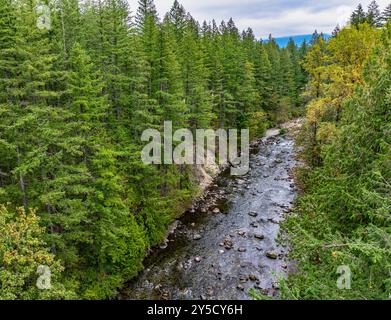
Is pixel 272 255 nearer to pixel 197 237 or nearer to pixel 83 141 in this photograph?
pixel 197 237

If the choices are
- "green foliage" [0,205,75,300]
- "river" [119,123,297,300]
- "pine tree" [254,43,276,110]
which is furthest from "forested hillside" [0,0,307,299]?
"pine tree" [254,43,276,110]

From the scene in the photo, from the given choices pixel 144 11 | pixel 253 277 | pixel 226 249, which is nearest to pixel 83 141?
A: pixel 226 249

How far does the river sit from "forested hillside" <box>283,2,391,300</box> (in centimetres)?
251

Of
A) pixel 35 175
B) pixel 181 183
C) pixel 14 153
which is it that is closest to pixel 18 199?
pixel 35 175

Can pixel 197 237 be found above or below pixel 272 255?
above

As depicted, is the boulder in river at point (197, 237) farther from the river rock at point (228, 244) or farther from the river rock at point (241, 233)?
the river rock at point (241, 233)

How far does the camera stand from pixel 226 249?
20.2m

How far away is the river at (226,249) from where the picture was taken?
16.9 m

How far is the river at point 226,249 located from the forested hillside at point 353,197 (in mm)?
2513

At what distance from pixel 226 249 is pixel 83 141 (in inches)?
442

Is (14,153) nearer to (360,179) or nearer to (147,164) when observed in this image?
(147,164)

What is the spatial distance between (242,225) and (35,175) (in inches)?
558

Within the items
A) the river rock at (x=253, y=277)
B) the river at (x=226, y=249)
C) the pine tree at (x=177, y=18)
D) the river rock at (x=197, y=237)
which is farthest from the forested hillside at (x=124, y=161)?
the pine tree at (x=177, y=18)

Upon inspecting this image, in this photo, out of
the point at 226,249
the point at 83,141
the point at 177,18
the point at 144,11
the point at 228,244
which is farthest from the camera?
the point at 177,18
